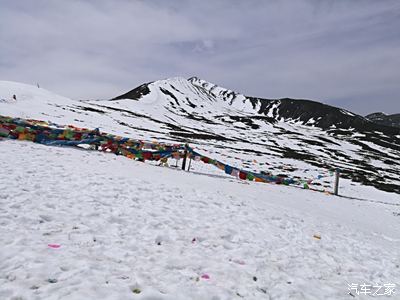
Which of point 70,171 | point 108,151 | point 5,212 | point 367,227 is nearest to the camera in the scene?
point 5,212

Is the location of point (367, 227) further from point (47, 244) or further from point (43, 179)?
point (43, 179)

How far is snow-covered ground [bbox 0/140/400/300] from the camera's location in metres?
4.55

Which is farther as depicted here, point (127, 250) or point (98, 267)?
point (127, 250)

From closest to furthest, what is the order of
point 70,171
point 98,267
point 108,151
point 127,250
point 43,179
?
point 98,267
point 127,250
point 43,179
point 70,171
point 108,151

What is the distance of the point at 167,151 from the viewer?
59.4 feet

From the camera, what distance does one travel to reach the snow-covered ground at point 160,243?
455 cm

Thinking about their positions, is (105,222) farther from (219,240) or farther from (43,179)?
(43,179)

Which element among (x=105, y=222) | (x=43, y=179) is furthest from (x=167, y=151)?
(x=105, y=222)

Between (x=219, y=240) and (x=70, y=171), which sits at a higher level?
(x=70, y=171)

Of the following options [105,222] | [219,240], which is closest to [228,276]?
[219,240]

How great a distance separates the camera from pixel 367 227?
470 inches

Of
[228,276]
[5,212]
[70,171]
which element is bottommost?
[228,276]

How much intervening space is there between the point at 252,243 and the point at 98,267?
397 cm

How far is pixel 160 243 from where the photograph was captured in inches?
246
